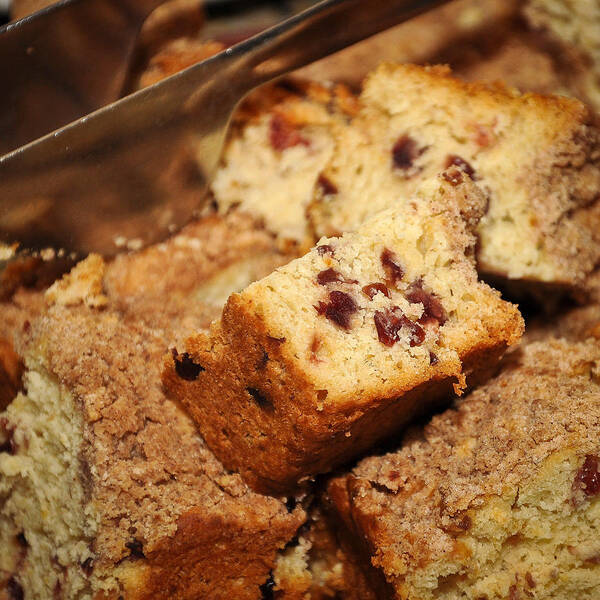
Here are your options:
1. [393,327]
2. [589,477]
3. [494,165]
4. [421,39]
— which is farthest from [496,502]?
[421,39]

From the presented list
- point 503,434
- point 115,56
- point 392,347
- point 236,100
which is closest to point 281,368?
point 392,347

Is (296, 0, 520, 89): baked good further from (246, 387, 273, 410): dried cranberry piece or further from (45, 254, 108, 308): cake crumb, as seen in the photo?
(246, 387, 273, 410): dried cranberry piece

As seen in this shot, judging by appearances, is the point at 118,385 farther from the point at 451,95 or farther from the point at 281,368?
the point at 451,95

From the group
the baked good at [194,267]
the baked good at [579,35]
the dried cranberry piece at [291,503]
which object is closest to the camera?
the dried cranberry piece at [291,503]

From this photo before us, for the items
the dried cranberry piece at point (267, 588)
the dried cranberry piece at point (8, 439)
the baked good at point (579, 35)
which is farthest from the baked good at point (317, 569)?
the baked good at point (579, 35)

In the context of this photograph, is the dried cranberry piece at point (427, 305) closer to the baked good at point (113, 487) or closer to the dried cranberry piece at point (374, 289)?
the dried cranberry piece at point (374, 289)
